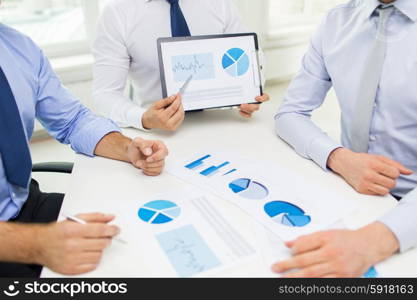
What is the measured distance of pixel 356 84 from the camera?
3.66ft

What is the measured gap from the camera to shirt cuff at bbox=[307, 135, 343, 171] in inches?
38.9

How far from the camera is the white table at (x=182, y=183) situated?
0.69 m

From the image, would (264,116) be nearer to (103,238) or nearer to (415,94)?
(415,94)

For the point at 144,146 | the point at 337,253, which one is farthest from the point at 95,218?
the point at 337,253

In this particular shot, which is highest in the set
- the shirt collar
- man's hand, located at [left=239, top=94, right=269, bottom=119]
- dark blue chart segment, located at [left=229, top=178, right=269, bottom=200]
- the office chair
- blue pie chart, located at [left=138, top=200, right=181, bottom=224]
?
the shirt collar

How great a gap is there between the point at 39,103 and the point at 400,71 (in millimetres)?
997

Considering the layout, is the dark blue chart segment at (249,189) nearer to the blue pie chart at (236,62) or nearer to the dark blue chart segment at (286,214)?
the dark blue chart segment at (286,214)

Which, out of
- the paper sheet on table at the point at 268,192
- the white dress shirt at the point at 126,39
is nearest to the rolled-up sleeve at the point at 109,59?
the white dress shirt at the point at 126,39

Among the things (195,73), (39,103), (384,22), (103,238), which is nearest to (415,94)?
(384,22)

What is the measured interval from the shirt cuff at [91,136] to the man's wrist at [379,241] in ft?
2.34

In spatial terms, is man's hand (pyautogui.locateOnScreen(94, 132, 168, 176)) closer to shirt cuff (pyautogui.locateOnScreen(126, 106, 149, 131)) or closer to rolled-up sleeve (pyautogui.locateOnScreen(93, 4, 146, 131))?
shirt cuff (pyautogui.locateOnScreen(126, 106, 149, 131))

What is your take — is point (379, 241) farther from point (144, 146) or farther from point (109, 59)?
point (109, 59)

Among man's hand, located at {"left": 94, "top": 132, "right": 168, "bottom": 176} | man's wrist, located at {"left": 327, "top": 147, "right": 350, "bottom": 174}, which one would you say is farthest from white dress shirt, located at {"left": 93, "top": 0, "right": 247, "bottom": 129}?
man's wrist, located at {"left": 327, "top": 147, "right": 350, "bottom": 174}

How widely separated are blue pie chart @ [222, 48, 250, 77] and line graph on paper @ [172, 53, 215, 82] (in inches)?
1.9
